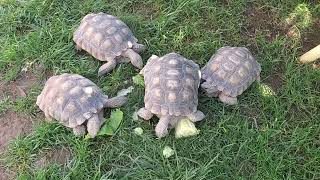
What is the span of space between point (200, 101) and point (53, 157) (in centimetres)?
142

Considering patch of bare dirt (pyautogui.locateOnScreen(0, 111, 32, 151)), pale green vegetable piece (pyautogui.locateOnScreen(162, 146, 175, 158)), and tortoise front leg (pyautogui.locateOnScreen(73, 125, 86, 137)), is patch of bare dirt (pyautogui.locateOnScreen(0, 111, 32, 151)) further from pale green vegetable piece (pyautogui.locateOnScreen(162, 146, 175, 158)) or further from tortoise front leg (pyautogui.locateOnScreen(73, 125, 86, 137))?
pale green vegetable piece (pyautogui.locateOnScreen(162, 146, 175, 158))

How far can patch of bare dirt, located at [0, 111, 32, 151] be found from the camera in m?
4.37

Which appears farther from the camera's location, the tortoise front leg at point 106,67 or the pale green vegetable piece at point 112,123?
the tortoise front leg at point 106,67

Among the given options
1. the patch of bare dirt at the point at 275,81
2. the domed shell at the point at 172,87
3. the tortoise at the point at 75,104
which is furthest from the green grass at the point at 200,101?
the domed shell at the point at 172,87

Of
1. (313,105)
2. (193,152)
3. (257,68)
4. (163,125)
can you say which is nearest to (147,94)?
(163,125)

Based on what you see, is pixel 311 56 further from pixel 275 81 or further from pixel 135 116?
pixel 135 116

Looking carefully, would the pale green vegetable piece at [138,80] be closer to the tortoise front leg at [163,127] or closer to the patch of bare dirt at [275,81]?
the tortoise front leg at [163,127]

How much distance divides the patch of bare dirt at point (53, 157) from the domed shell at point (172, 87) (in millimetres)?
815

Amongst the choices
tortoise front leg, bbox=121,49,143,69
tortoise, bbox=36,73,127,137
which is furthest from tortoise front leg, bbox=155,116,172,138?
tortoise front leg, bbox=121,49,143,69

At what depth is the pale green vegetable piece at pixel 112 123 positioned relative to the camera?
13.9 feet

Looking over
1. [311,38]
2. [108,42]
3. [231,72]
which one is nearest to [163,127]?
[231,72]

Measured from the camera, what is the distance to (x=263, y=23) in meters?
5.21

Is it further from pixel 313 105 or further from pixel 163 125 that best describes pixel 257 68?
pixel 163 125

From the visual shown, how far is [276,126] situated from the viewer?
431 centimetres
